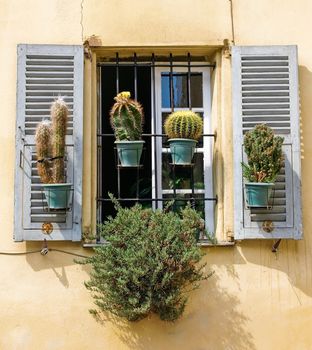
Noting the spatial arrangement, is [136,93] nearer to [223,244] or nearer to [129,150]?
[129,150]

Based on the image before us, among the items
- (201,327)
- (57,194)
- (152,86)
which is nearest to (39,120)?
(57,194)

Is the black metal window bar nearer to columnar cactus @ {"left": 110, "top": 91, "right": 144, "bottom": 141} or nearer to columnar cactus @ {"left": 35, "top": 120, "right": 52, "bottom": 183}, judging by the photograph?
columnar cactus @ {"left": 110, "top": 91, "right": 144, "bottom": 141}

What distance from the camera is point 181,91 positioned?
18.8 ft

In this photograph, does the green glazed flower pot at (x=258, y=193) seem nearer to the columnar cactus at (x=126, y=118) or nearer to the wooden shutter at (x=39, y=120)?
the columnar cactus at (x=126, y=118)

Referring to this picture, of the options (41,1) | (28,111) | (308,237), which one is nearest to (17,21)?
(41,1)

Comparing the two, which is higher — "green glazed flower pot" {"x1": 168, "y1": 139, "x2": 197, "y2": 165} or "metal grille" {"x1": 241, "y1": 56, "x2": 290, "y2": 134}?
"metal grille" {"x1": 241, "y1": 56, "x2": 290, "y2": 134}

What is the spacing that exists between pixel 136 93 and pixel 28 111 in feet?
2.84

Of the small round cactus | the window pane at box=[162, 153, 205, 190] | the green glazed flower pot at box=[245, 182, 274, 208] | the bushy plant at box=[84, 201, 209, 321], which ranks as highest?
the small round cactus

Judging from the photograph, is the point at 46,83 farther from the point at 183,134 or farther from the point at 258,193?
the point at 258,193

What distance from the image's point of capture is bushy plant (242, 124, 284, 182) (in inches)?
197

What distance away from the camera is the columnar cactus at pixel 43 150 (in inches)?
199

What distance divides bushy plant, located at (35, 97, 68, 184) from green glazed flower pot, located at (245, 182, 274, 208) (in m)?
1.39

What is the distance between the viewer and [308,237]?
534 cm

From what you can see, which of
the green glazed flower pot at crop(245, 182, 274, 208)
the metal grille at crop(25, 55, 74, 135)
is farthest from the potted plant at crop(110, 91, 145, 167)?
the green glazed flower pot at crop(245, 182, 274, 208)
